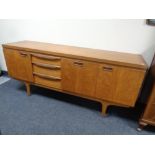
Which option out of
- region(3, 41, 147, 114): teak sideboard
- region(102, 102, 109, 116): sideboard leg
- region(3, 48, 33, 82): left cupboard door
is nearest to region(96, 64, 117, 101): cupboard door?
region(3, 41, 147, 114): teak sideboard

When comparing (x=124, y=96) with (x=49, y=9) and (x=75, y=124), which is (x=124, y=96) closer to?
(x=75, y=124)

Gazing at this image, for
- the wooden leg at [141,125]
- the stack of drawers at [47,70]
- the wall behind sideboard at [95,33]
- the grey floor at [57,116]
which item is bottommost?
the grey floor at [57,116]

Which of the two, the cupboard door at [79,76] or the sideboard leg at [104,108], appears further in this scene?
the sideboard leg at [104,108]

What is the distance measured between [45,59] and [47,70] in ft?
0.48

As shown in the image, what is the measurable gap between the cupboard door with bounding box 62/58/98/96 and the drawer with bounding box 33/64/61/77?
10 centimetres

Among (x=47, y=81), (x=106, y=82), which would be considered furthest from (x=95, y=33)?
(x=47, y=81)

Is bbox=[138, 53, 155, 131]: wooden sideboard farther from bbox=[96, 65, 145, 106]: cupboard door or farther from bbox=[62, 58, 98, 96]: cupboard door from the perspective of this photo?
bbox=[62, 58, 98, 96]: cupboard door

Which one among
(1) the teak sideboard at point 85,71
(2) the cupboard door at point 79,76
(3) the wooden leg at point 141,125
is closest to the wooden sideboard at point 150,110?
(3) the wooden leg at point 141,125

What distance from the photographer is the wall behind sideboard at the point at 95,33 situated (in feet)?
5.17

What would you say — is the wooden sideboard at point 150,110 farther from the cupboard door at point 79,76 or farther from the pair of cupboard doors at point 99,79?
the cupboard door at point 79,76

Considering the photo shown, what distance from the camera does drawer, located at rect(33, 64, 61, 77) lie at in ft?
5.49

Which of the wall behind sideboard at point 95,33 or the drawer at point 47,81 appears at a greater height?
the wall behind sideboard at point 95,33

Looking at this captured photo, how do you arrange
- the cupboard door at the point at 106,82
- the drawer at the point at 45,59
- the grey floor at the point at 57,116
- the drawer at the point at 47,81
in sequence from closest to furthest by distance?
the cupboard door at the point at 106,82, the grey floor at the point at 57,116, the drawer at the point at 45,59, the drawer at the point at 47,81

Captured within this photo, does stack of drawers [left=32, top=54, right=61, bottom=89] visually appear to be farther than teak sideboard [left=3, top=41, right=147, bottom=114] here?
Yes
